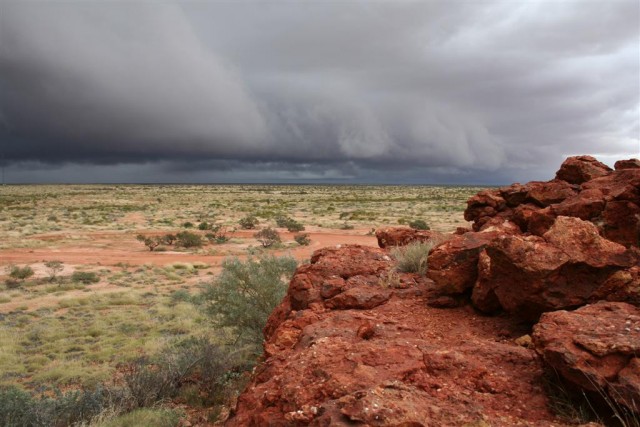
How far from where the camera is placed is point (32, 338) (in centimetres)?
1258

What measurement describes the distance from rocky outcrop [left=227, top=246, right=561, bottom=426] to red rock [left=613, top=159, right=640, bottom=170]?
5.19 meters

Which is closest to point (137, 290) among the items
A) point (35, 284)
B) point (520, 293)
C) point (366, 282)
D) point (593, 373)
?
point (35, 284)

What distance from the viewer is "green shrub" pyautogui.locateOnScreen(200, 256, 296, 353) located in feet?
33.8

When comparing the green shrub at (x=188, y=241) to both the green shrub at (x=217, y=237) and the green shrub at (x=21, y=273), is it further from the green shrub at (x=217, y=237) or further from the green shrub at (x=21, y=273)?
the green shrub at (x=21, y=273)

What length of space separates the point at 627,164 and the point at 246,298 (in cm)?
859

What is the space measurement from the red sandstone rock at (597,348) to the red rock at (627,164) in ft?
17.8

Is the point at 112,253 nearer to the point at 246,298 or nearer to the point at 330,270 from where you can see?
the point at 246,298

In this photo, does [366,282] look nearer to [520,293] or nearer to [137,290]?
[520,293]

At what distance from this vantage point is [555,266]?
16.4 feet

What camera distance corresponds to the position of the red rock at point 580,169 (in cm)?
898

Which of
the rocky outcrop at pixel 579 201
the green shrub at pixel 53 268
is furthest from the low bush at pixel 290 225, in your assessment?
the rocky outcrop at pixel 579 201

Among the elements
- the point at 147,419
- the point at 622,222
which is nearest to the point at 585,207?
the point at 622,222

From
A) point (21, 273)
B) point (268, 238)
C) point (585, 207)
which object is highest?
point (585, 207)

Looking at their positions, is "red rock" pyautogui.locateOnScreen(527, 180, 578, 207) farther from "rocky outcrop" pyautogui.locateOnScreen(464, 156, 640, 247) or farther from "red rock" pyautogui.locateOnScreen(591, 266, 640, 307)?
"red rock" pyautogui.locateOnScreen(591, 266, 640, 307)
